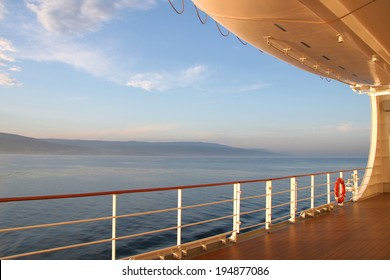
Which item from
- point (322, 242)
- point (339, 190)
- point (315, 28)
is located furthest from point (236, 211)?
point (339, 190)

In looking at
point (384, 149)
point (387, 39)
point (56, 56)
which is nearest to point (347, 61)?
point (387, 39)

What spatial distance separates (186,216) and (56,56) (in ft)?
35.2

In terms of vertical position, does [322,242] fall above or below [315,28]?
below

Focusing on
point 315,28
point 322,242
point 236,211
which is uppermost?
point 315,28

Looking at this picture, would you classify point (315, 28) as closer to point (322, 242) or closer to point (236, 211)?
point (236, 211)

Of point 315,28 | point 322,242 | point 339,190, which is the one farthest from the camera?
point 339,190

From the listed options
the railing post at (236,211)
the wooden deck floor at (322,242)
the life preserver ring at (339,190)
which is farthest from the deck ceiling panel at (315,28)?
the life preserver ring at (339,190)

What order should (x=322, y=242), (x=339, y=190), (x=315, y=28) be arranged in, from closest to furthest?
(x=315, y=28) < (x=322, y=242) < (x=339, y=190)

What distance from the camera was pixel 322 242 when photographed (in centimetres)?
319

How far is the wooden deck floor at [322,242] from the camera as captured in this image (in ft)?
9.01

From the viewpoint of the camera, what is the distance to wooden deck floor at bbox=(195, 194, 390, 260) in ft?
9.01

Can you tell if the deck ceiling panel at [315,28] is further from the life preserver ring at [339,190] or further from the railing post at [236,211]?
the life preserver ring at [339,190]

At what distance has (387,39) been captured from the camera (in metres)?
3.24

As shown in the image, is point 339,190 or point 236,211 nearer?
point 236,211
